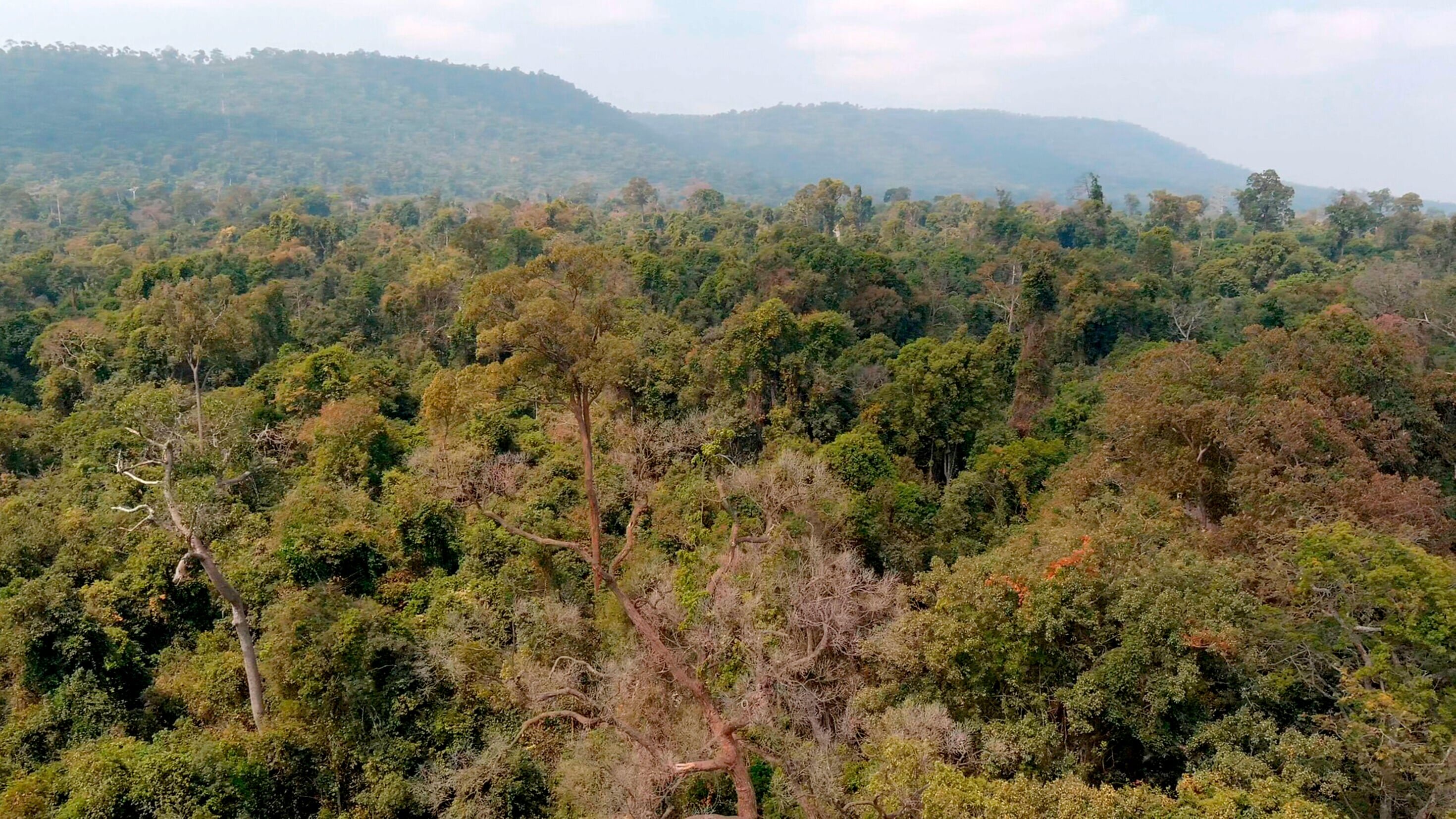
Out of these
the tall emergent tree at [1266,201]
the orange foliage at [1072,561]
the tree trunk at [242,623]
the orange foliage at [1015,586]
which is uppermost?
the tall emergent tree at [1266,201]

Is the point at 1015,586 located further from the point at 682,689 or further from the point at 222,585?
the point at 222,585

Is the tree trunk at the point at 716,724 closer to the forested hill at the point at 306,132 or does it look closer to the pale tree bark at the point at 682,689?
the pale tree bark at the point at 682,689

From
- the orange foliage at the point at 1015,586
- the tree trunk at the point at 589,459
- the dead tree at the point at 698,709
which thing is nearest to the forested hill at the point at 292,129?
the tree trunk at the point at 589,459

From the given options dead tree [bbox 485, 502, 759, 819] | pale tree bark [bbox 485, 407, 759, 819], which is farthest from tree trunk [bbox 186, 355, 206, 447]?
dead tree [bbox 485, 502, 759, 819]

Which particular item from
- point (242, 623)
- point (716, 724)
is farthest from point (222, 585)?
point (716, 724)

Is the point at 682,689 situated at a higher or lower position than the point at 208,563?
lower

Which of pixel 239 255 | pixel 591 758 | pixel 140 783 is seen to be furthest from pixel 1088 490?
pixel 239 255

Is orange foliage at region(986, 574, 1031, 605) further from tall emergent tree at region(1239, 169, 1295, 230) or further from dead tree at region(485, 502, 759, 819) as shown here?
tall emergent tree at region(1239, 169, 1295, 230)

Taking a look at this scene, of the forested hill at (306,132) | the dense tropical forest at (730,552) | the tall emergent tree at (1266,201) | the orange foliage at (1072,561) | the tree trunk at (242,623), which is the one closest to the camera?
the dense tropical forest at (730,552)

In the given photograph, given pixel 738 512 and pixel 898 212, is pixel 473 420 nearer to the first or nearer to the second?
pixel 738 512
